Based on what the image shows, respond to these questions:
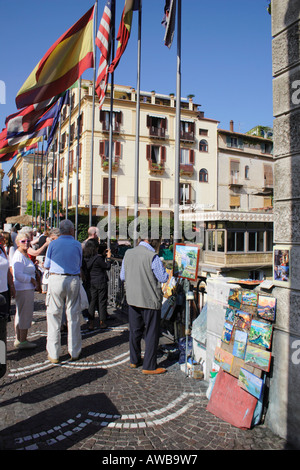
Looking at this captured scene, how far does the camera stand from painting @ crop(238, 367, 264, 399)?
332 cm

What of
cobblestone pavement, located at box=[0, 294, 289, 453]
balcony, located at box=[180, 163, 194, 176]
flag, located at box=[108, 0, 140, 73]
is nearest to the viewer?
cobblestone pavement, located at box=[0, 294, 289, 453]

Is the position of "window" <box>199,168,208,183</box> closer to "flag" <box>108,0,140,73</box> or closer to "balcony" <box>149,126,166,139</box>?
"balcony" <box>149,126,166,139</box>

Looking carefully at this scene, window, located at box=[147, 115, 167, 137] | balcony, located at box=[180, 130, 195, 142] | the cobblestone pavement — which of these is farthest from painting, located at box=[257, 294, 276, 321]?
balcony, located at box=[180, 130, 195, 142]

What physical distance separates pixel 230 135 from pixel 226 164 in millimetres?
3447

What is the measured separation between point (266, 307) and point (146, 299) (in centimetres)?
179

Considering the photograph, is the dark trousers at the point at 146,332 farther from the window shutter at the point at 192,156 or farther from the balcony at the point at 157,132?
the window shutter at the point at 192,156

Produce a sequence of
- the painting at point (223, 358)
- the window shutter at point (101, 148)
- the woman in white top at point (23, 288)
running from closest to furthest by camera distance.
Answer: the painting at point (223, 358) → the woman in white top at point (23, 288) → the window shutter at point (101, 148)

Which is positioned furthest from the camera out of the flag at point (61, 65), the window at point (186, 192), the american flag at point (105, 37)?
the window at point (186, 192)

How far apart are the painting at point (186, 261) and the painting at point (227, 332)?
0.98 metres

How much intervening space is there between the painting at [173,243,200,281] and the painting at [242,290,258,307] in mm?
1098

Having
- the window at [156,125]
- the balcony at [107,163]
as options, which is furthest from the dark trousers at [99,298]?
the window at [156,125]

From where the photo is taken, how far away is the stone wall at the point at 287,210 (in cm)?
315

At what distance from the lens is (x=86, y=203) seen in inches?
1337

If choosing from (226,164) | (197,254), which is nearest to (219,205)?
(226,164)
